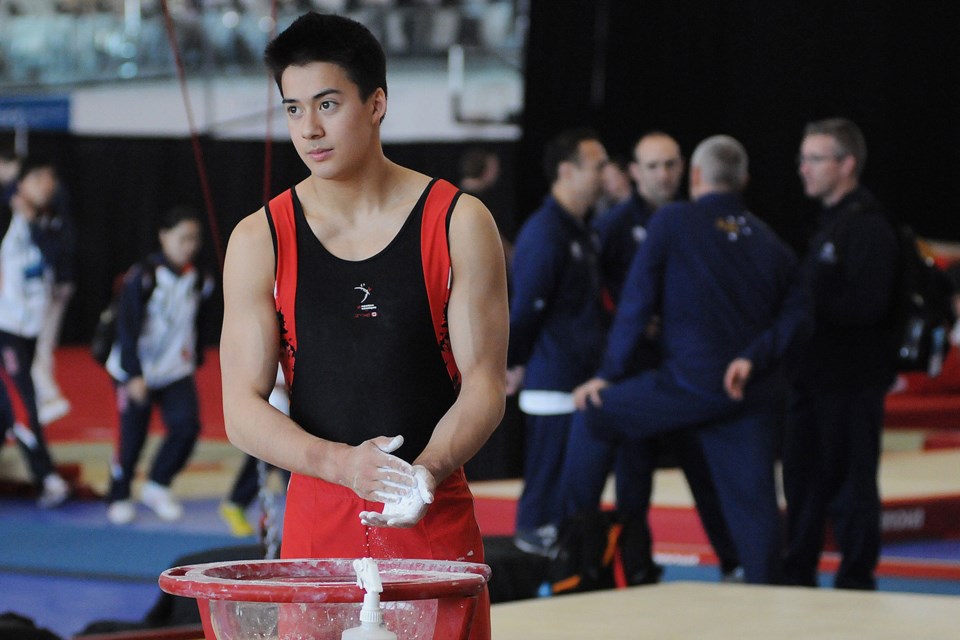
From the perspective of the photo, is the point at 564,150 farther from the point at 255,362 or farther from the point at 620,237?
the point at 255,362

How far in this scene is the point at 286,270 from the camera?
81.2 inches

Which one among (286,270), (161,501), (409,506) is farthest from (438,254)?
(161,501)

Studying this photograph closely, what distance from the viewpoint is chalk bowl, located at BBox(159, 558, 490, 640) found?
4.95 ft

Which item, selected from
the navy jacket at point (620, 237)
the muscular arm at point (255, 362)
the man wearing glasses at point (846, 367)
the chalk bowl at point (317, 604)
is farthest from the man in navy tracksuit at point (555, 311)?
the chalk bowl at point (317, 604)

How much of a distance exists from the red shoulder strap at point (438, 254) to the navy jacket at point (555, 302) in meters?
2.99

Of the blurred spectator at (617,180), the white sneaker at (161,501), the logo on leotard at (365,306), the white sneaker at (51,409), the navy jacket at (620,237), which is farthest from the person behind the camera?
the white sneaker at (51,409)

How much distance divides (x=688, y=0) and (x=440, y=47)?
14.0 feet

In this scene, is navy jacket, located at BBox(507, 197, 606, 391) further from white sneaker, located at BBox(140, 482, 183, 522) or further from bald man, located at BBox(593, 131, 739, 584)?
white sneaker, located at BBox(140, 482, 183, 522)

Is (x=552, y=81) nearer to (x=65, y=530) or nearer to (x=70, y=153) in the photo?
(x=65, y=530)

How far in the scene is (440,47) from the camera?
1217 cm

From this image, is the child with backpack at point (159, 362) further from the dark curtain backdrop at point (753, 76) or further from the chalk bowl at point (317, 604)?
the chalk bowl at point (317, 604)

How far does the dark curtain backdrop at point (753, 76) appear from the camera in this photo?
773 centimetres

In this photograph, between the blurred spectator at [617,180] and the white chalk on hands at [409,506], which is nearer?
the white chalk on hands at [409,506]

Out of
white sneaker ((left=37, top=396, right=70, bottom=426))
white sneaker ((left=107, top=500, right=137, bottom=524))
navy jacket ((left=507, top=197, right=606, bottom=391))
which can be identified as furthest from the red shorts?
white sneaker ((left=37, top=396, right=70, bottom=426))
